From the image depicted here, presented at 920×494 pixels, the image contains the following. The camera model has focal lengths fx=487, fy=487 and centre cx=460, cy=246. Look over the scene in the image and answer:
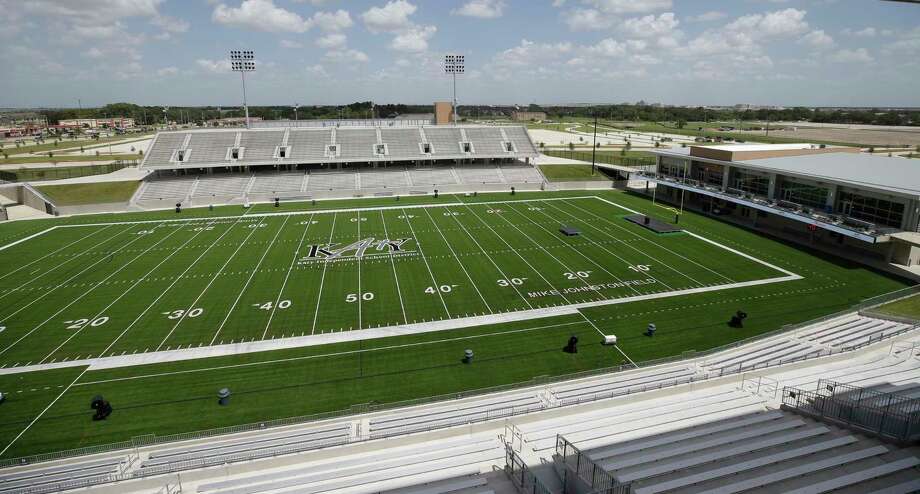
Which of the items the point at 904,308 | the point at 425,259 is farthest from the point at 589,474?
the point at 425,259

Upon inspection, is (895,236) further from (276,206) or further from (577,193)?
(276,206)

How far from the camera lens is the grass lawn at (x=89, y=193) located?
42.5 meters

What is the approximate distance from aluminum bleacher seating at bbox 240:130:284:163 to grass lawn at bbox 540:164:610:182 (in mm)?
30454

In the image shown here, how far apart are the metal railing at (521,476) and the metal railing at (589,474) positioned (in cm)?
63

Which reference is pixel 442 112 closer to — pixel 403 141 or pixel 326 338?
pixel 403 141

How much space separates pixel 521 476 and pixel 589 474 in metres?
1.32

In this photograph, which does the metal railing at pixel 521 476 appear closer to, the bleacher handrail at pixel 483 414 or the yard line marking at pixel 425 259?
the bleacher handrail at pixel 483 414

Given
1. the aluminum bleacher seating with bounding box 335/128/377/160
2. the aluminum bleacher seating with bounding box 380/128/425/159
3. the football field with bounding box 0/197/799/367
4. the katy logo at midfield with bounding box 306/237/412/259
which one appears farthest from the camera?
the aluminum bleacher seating with bounding box 380/128/425/159

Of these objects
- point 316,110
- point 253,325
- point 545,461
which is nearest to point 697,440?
point 545,461

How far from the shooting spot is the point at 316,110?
158 metres

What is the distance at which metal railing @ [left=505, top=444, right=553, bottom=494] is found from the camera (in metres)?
9.00

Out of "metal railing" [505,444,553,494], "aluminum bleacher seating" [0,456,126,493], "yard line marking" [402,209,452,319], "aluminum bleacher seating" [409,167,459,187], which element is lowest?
"aluminum bleacher seating" [0,456,126,493]

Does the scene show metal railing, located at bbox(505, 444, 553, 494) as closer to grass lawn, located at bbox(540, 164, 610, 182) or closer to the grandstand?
the grandstand

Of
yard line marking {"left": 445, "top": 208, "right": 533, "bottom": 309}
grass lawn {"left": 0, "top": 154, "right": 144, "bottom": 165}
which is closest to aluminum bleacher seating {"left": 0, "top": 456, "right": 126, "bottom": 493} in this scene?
yard line marking {"left": 445, "top": 208, "right": 533, "bottom": 309}
